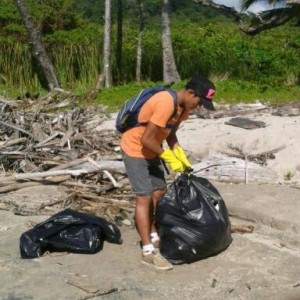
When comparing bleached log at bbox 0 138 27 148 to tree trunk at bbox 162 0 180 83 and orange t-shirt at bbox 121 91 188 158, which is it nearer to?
orange t-shirt at bbox 121 91 188 158

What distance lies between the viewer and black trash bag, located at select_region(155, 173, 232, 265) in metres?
5.22

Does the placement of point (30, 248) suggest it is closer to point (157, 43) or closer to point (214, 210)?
point (214, 210)

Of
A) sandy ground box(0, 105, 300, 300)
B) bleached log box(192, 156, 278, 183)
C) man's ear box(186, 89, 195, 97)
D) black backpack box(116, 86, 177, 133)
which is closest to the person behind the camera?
sandy ground box(0, 105, 300, 300)

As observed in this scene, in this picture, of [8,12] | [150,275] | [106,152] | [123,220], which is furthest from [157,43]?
[150,275]

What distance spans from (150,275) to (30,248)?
1.08 meters

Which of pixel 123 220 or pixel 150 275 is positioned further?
pixel 123 220

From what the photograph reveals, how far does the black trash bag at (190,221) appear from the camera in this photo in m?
5.22

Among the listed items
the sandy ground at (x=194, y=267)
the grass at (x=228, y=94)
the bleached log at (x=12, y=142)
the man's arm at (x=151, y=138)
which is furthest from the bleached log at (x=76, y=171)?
the grass at (x=228, y=94)

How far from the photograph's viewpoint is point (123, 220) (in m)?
6.38

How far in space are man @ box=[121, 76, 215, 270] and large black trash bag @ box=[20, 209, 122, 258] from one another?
454 millimetres

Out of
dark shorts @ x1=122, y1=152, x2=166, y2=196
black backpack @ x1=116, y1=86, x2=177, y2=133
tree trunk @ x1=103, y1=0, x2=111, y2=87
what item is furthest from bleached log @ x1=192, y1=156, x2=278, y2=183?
tree trunk @ x1=103, y1=0, x2=111, y2=87

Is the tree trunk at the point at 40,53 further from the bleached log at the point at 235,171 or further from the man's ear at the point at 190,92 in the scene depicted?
the man's ear at the point at 190,92

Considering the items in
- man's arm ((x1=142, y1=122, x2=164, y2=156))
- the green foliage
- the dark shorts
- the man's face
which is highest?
the man's face

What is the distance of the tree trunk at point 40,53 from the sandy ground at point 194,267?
10.1 m
